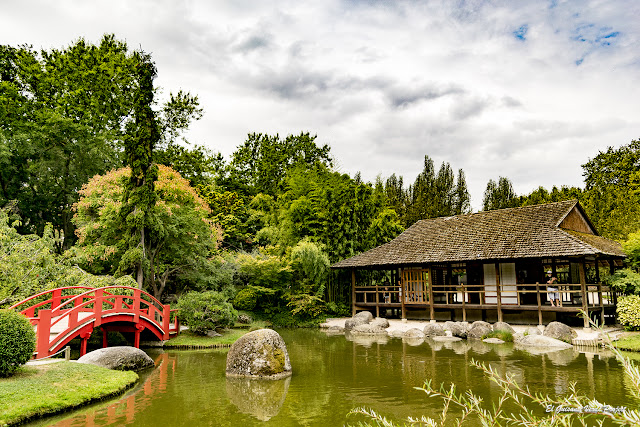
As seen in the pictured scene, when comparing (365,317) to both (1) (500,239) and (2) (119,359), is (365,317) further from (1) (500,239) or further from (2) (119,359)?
(2) (119,359)

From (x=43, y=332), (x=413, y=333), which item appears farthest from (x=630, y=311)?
(x=43, y=332)

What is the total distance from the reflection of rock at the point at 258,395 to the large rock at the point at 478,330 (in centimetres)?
891

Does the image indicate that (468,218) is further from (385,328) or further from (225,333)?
(225,333)

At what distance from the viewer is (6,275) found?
10.2m

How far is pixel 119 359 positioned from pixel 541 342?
41.5 ft

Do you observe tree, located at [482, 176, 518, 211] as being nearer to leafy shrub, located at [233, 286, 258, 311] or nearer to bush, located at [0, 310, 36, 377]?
leafy shrub, located at [233, 286, 258, 311]

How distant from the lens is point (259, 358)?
10.4m

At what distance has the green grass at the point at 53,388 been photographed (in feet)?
22.5

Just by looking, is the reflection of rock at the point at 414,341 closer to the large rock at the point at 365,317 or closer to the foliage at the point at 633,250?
the large rock at the point at 365,317

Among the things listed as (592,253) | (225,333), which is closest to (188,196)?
(225,333)

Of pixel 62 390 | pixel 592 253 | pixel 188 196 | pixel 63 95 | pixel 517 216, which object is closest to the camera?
pixel 62 390

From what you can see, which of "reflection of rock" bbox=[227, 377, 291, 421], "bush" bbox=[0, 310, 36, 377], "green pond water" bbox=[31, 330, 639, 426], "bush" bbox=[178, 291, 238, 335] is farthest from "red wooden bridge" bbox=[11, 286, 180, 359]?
"reflection of rock" bbox=[227, 377, 291, 421]

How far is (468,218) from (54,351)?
18.5 metres

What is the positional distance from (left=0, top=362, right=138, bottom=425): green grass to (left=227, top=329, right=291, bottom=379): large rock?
7.59 feet
